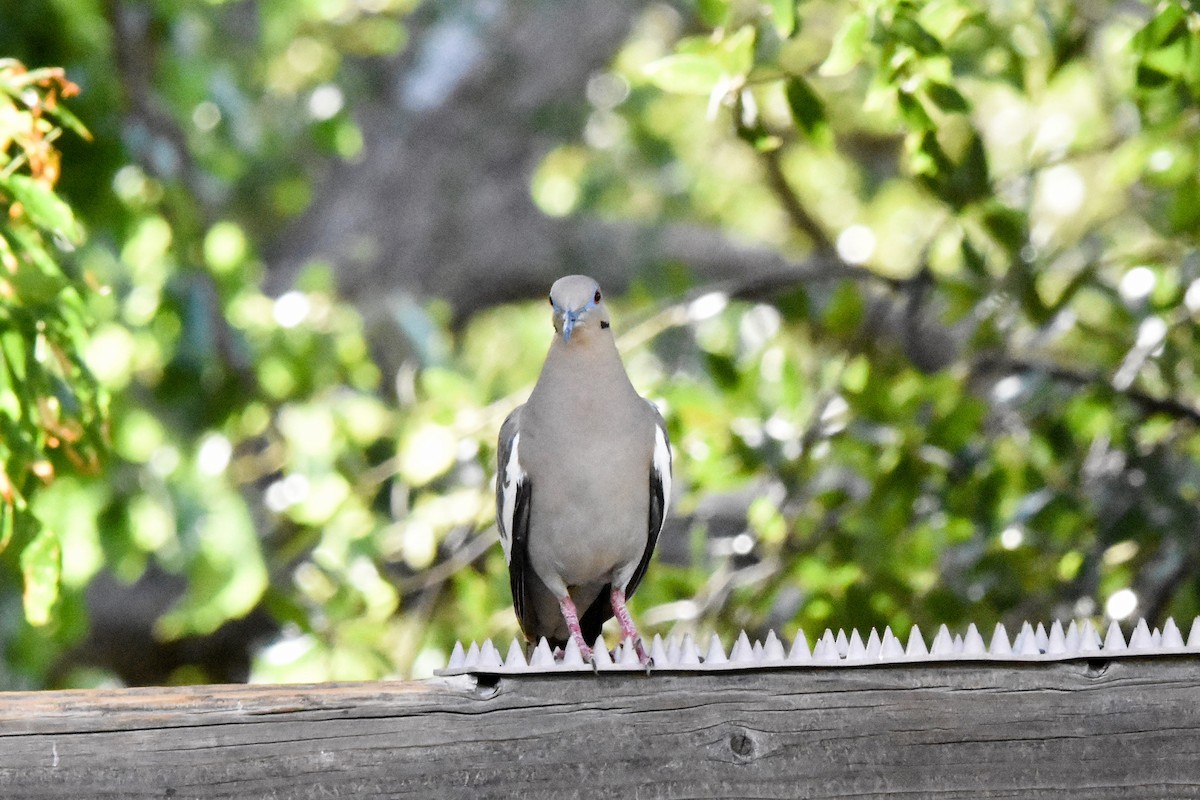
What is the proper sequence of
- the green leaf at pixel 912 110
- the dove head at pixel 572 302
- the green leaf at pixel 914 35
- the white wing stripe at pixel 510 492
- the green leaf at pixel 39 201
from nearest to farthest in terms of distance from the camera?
the green leaf at pixel 39 201
the dove head at pixel 572 302
the green leaf at pixel 914 35
the white wing stripe at pixel 510 492
the green leaf at pixel 912 110

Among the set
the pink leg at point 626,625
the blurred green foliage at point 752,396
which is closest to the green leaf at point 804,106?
the blurred green foliage at point 752,396

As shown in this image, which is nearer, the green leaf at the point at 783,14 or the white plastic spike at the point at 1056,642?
the white plastic spike at the point at 1056,642

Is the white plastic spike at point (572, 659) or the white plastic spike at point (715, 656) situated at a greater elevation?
the white plastic spike at point (715, 656)

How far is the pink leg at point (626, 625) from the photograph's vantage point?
1.98 metres

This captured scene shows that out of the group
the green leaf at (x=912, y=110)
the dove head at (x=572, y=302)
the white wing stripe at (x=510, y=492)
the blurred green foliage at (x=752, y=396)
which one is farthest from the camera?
the blurred green foliage at (x=752, y=396)

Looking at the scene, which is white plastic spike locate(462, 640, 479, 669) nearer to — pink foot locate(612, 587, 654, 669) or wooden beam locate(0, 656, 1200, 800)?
wooden beam locate(0, 656, 1200, 800)

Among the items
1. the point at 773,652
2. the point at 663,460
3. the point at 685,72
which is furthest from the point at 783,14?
the point at 773,652

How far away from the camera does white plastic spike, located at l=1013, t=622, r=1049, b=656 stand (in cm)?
178

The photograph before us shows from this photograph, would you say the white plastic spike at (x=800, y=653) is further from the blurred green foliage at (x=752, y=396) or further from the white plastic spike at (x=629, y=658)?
→ the blurred green foliage at (x=752, y=396)

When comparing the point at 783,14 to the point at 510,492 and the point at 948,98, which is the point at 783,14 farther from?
the point at 510,492

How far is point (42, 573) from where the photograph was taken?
2.33 m

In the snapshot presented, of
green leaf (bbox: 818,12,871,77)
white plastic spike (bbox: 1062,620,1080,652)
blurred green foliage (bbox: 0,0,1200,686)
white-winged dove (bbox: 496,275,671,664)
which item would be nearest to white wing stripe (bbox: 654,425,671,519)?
white-winged dove (bbox: 496,275,671,664)

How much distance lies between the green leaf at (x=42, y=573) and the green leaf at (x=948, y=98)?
193 cm

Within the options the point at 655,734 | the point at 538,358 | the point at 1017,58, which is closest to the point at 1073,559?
the point at 1017,58
